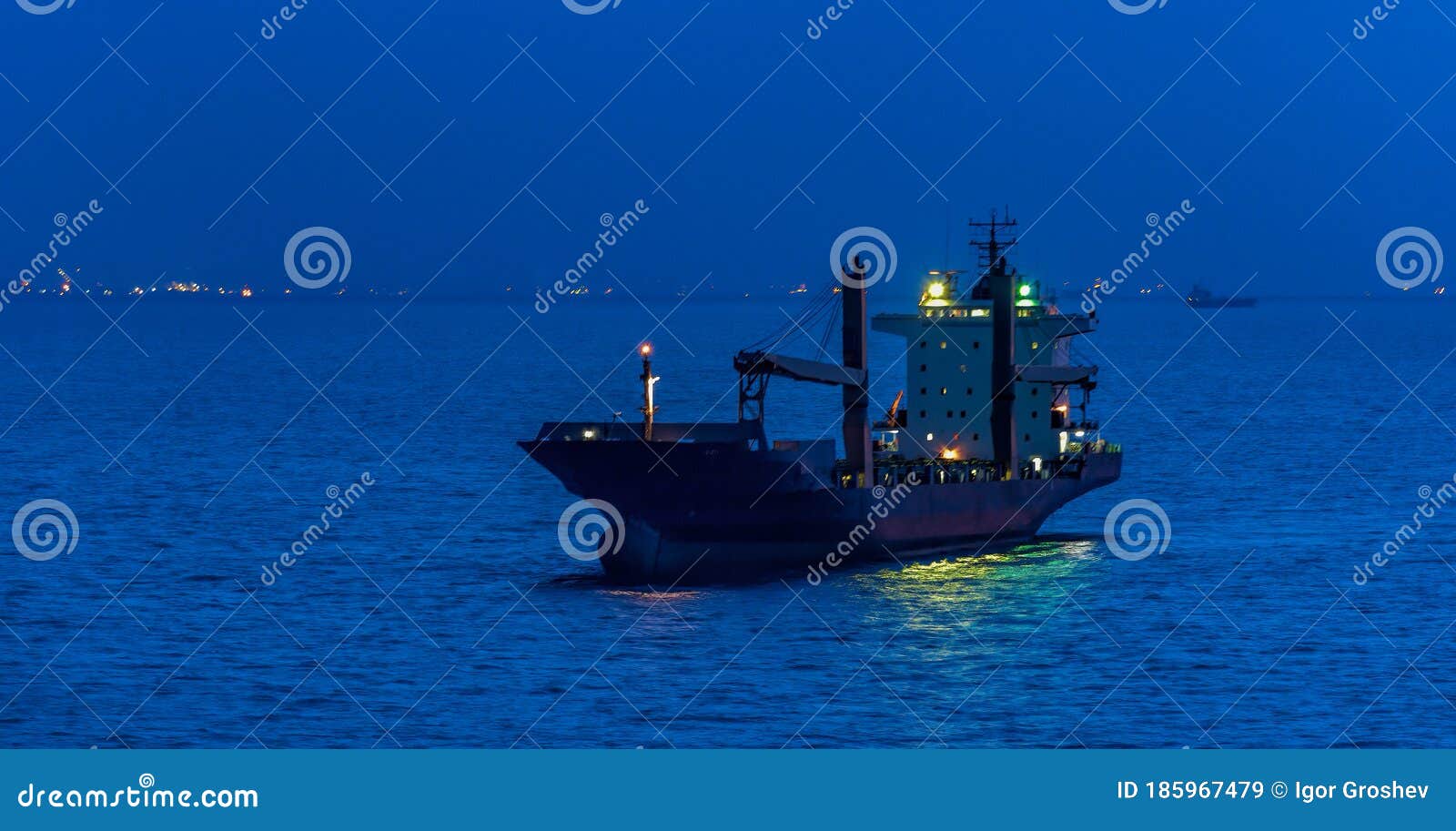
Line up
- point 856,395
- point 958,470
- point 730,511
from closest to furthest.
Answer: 1. point 730,511
2. point 856,395
3. point 958,470

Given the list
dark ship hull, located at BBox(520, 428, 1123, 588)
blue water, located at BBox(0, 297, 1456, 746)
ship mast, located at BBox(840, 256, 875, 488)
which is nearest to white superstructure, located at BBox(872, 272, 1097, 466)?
blue water, located at BBox(0, 297, 1456, 746)

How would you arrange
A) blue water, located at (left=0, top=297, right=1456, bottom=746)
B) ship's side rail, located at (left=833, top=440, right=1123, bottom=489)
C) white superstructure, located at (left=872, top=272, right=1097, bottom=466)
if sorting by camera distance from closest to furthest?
blue water, located at (left=0, top=297, right=1456, bottom=746) → ship's side rail, located at (left=833, top=440, right=1123, bottom=489) → white superstructure, located at (left=872, top=272, right=1097, bottom=466)

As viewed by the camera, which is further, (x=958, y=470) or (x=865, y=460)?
(x=958, y=470)

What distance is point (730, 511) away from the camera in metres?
43.4

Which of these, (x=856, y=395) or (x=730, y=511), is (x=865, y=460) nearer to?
(x=856, y=395)

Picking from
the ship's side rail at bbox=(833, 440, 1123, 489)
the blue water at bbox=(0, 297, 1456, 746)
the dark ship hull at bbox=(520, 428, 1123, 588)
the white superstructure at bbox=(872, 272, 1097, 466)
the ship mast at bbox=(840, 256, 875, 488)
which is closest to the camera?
the blue water at bbox=(0, 297, 1456, 746)

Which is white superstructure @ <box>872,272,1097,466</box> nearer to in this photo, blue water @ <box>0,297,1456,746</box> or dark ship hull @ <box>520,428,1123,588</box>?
blue water @ <box>0,297,1456,746</box>

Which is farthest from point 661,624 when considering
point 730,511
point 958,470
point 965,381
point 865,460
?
point 965,381

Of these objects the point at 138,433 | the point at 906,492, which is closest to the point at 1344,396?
the point at 138,433

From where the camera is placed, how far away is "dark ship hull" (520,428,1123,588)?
4250cm

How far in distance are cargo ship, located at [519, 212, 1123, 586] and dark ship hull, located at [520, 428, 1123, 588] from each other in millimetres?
37

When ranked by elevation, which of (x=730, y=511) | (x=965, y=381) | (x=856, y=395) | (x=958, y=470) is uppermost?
(x=965, y=381)

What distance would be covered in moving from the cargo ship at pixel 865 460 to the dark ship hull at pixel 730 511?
1.5 inches

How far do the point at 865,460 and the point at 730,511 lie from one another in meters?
5.11
